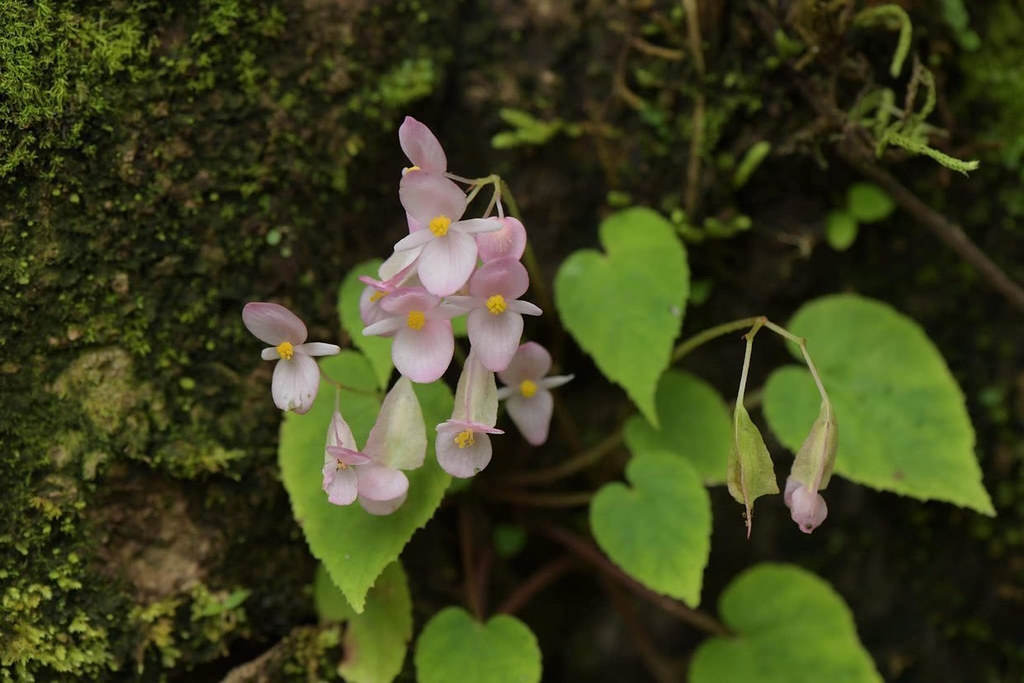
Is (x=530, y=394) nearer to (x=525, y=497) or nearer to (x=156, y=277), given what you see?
(x=525, y=497)

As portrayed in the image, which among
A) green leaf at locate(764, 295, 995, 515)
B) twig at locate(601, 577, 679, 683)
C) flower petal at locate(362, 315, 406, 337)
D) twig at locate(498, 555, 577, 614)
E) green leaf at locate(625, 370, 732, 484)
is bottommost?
twig at locate(601, 577, 679, 683)

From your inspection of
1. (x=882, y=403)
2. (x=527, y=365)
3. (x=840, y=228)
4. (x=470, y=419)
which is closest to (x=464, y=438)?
(x=470, y=419)

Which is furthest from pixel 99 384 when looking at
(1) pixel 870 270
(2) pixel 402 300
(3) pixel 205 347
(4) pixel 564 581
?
(1) pixel 870 270

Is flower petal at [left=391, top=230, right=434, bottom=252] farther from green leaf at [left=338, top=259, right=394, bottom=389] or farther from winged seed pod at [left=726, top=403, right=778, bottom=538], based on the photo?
winged seed pod at [left=726, top=403, right=778, bottom=538]

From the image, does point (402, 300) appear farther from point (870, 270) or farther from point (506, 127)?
point (870, 270)

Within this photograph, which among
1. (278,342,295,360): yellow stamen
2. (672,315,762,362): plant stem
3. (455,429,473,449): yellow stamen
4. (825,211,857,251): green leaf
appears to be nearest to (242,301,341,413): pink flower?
(278,342,295,360): yellow stamen
